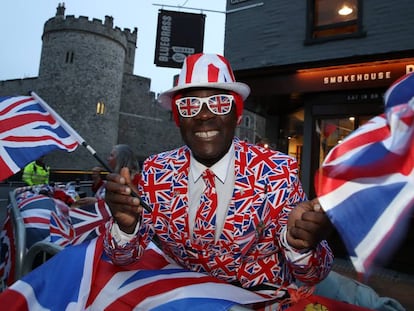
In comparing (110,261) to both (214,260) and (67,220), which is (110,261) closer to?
(214,260)

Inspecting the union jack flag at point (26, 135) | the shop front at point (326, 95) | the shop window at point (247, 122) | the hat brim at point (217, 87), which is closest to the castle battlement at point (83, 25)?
the shop window at point (247, 122)

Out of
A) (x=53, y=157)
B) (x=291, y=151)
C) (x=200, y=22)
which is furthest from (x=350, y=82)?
(x=53, y=157)

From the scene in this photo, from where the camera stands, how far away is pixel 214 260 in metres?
1.78

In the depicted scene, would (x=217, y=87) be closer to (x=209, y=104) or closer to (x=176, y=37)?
(x=209, y=104)

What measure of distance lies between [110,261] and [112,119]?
1437 inches

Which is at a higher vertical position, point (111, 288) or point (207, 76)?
point (207, 76)

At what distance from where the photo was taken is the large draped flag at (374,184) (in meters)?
0.96

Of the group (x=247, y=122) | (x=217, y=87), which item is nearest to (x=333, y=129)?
(x=217, y=87)

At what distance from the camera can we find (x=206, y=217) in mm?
1770

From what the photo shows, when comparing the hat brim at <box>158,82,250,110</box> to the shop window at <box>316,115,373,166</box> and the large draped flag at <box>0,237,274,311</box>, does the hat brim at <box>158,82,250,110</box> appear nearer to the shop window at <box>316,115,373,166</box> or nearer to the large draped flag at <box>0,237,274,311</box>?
the large draped flag at <box>0,237,274,311</box>

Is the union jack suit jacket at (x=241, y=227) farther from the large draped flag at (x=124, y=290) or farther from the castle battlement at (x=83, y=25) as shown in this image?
the castle battlement at (x=83, y=25)

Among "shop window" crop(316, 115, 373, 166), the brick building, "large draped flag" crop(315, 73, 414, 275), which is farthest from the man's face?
"shop window" crop(316, 115, 373, 166)

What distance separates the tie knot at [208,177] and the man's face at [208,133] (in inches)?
2.7

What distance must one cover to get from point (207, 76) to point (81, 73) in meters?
36.3
